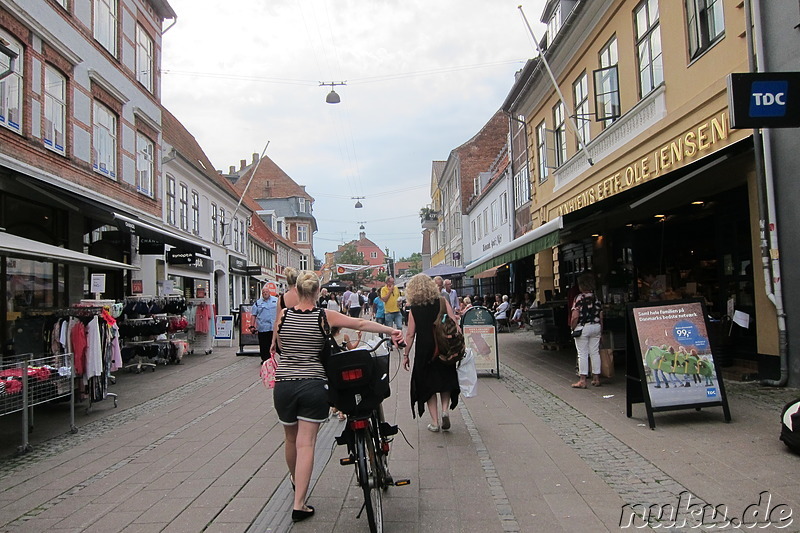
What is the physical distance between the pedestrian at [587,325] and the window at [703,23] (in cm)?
392

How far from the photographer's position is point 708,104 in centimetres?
868

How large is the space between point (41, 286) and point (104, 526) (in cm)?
980

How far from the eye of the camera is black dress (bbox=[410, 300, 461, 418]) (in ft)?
20.0

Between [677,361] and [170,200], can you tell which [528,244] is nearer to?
[677,361]

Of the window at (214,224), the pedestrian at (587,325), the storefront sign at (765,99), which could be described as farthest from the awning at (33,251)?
the window at (214,224)

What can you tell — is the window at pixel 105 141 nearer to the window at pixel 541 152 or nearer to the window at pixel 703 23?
the window at pixel 541 152

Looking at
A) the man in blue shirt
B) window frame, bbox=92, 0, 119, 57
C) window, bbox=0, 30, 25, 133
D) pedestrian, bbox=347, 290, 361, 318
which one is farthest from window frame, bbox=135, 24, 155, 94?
the man in blue shirt

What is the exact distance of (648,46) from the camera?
35.6 feet

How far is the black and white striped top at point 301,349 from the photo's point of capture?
3906mm

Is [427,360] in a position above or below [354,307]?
below

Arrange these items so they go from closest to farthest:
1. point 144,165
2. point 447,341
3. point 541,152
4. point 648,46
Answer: point 447,341
point 648,46
point 144,165
point 541,152

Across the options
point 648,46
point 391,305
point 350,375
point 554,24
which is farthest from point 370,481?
point 554,24

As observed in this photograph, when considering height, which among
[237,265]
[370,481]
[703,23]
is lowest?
[370,481]

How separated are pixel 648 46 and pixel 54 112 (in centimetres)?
1209
